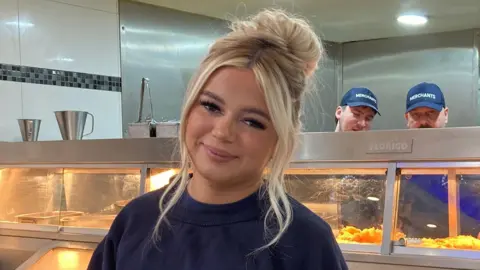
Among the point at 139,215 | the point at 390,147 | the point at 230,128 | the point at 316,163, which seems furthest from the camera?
the point at 316,163

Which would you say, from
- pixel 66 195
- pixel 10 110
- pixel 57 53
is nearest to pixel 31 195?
pixel 66 195

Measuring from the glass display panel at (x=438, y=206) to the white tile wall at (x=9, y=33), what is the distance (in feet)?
7.59

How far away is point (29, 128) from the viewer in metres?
2.76

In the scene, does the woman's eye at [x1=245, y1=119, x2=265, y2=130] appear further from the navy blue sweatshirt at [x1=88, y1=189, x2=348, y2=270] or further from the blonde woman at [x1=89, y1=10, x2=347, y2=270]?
the navy blue sweatshirt at [x1=88, y1=189, x2=348, y2=270]

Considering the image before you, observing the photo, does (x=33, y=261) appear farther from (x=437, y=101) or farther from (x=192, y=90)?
(x=437, y=101)

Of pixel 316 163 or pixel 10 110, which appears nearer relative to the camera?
pixel 316 163

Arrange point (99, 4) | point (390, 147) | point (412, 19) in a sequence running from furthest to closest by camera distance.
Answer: point (412, 19) → point (99, 4) → point (390, 147)

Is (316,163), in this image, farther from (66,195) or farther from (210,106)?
(66,195)

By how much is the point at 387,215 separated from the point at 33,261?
141 cm

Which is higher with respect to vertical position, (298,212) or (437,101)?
(437,101)

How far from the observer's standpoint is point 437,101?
2.44 metres

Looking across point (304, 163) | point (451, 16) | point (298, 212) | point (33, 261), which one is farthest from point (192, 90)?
point (451, 16)

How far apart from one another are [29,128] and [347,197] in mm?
1755

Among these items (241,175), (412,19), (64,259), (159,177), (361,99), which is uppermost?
(412,19)
